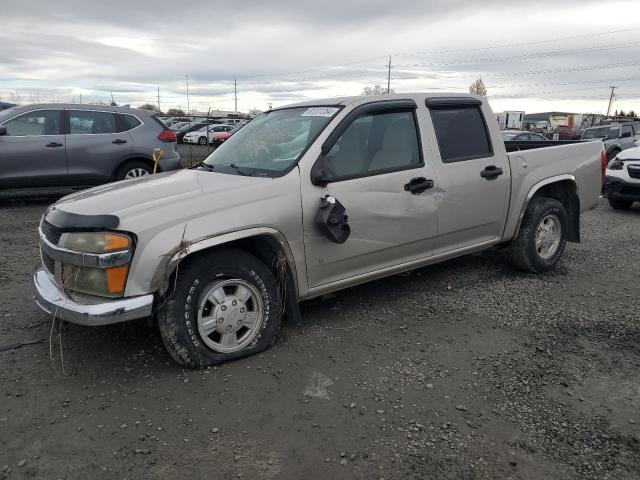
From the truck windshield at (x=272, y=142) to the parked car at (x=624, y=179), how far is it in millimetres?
7419

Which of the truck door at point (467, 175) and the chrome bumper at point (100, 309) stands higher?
the truck door at point (467, 175)

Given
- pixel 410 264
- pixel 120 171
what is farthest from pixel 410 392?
pixel 120 171

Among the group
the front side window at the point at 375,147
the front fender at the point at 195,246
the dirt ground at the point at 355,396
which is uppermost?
the front side window at the point at 375,147

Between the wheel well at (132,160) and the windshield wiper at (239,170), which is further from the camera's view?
the wheel well at (132,160)

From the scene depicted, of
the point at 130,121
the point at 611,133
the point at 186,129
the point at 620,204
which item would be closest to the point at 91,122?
the point at 130,121

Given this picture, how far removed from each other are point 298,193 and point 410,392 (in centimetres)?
152

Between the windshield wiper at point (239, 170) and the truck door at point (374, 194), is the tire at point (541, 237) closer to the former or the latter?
the truck door at point (374, 194)

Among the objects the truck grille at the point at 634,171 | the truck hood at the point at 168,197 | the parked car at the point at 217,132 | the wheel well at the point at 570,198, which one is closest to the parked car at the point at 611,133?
the truck grille at the point at 634,171

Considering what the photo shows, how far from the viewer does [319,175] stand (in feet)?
12.1

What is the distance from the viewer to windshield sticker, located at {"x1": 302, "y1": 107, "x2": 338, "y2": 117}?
13.3 ft

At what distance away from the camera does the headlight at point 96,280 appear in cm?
308

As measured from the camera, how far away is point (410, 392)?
3.21m

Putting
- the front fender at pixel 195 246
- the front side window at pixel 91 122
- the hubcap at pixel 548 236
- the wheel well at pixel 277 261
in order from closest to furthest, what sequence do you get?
the front fender at pixel 195 246 → the wheel well at pixel 277 261 → the hubcap at pixel 548 236 → the front side window at pixel 91 122

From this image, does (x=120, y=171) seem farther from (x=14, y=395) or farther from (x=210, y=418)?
(x=210, y=418)
